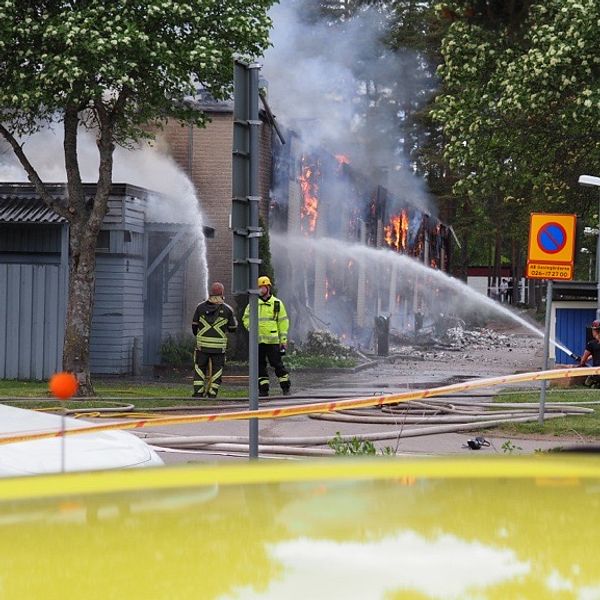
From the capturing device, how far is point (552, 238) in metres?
14.2

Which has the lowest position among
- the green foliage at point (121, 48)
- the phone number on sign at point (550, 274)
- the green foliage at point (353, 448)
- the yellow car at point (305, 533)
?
the green foliage at point (353, 448)

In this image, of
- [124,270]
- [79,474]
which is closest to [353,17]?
[124,270]

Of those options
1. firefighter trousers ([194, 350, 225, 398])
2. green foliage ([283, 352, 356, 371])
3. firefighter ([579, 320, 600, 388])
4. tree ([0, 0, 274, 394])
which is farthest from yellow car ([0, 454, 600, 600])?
green foliage ([283, 352, 356, 371])

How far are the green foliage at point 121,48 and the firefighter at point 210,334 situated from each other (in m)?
2.96

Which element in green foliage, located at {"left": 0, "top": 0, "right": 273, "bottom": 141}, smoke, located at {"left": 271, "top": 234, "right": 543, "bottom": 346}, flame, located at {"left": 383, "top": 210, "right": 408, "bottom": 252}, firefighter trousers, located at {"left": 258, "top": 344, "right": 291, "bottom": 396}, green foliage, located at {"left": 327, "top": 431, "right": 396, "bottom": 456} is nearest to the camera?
green foliage, located at {"left": 327, "top": 431, "right": 396, "bottom": 456}

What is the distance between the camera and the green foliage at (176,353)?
26.4 m

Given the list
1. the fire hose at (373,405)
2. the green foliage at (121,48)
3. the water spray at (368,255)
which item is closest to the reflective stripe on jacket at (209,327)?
the green foliage at (121,48)

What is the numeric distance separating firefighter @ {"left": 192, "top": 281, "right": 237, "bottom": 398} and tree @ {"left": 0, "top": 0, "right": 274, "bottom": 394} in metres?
1.73

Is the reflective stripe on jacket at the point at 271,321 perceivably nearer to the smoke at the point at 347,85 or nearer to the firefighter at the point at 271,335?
the firefighter at the point at 271,335

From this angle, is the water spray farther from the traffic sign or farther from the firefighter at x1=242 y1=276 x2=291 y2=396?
the traffic sign

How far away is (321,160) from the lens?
34594 millimetres

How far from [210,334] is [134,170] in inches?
408

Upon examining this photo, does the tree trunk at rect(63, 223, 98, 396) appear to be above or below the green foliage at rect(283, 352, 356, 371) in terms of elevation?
above

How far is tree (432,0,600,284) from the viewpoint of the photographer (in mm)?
21953
